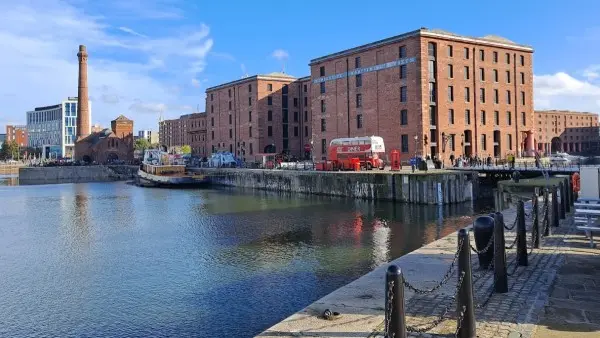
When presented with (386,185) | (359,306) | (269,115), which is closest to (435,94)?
(386,185)

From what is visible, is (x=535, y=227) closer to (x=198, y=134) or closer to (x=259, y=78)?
(x=259, y=78)

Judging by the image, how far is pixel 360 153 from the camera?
53906mm

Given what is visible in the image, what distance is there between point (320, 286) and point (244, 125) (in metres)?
76.6

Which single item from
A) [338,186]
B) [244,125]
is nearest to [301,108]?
[244,125]

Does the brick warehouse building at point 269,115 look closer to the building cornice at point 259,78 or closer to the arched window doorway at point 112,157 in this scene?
the building cornice at point 259,78

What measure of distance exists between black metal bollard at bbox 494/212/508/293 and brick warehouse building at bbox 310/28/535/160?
4766 cm

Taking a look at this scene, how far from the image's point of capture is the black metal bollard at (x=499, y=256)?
9157 mm

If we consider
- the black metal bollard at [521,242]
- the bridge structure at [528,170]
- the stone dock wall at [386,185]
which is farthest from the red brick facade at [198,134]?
the black metal bollard at [521,242]

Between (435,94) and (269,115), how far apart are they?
121 feet

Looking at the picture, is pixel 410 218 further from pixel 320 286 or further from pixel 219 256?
pixel 320 286

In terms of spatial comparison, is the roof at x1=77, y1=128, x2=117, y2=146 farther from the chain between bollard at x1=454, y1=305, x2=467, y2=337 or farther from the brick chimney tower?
the chain between bollard at x1=454, y1=305, x2=467, y2=337

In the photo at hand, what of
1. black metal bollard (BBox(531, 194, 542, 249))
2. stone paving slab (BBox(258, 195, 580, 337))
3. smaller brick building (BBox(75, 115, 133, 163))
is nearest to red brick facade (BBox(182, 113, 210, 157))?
smaller brick building (BBox(75, 115, 133, 163))

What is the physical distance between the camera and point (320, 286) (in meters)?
15.7

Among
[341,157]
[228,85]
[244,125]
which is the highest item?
[228,85]
